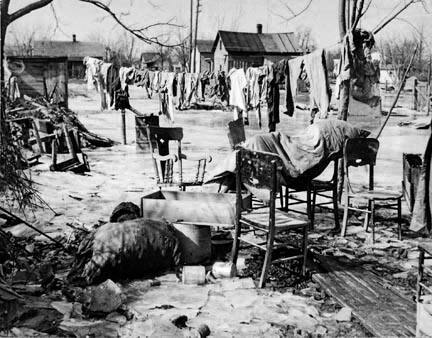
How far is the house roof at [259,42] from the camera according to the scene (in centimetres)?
4888

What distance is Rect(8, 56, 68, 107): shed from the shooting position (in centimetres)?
2177

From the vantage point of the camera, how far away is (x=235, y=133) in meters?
Answer: 8.57

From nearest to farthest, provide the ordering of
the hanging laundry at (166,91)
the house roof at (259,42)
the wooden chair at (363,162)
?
1. the wooden chair at (363,162)
2. the hanging laundry at (166,91)
3. the house roof at (259,42)

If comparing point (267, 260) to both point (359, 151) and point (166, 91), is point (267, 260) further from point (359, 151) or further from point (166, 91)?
point (166, 91)

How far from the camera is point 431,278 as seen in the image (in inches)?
224

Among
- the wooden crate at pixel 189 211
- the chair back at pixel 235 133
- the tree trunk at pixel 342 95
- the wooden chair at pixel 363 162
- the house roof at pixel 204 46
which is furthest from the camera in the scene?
the house roof at pixel 204 46

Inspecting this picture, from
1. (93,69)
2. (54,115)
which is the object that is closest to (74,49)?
(93,69)

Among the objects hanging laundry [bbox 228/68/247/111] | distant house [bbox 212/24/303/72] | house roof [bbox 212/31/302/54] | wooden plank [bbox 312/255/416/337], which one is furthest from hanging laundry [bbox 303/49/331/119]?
house roof [bbox 212/31/302/54]

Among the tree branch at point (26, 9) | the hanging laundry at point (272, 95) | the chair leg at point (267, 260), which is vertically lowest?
the chair leg at point (267, 260)

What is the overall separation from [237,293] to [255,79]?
32.9 feet

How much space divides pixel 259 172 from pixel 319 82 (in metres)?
4.66

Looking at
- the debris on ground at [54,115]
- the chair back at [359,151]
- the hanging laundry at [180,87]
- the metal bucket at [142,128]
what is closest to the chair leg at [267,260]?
the chair back at [359,151]

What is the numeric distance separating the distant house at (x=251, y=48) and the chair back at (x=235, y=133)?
4048cm

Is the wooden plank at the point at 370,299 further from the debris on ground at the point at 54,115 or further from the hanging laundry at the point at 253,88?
the debris on ground at the point at 54,115
